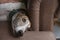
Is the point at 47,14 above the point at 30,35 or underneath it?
above

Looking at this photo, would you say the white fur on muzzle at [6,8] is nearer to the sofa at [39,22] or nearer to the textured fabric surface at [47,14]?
the sofa at [39,22]

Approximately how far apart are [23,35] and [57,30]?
0.94 m

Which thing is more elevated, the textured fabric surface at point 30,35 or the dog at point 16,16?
the dog at point 16,16

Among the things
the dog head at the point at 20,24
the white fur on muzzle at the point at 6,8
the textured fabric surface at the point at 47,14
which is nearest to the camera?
the dog head at the point at 20,24

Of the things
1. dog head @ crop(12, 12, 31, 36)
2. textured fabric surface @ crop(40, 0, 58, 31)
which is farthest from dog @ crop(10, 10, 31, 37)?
textured fabric surface @ crop(40, 0, 58, 31)

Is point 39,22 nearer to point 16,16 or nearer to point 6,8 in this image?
point 16,16

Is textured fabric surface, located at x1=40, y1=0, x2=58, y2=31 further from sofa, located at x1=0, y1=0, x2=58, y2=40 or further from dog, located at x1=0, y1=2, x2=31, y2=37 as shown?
dog, located at x1=0, y1=2, x2=31, y2=37

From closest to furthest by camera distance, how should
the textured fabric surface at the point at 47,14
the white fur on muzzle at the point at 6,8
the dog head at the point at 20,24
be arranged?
1. the dog head at the point at 20,24
2. the textured fabric surface at the point at 47,14
3. the white fur on muzzle at the point at 6,8

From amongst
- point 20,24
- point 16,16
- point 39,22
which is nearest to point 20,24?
point 20,24

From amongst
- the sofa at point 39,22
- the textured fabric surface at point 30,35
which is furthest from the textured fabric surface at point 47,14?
the textured fabric surface at point 30,35

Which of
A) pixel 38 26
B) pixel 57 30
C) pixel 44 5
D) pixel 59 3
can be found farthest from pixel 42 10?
pixel 57 30

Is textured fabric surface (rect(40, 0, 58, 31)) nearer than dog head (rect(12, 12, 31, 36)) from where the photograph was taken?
No

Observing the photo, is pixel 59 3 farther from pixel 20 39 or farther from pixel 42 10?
pixel 20 39

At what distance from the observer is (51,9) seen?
1.45m
